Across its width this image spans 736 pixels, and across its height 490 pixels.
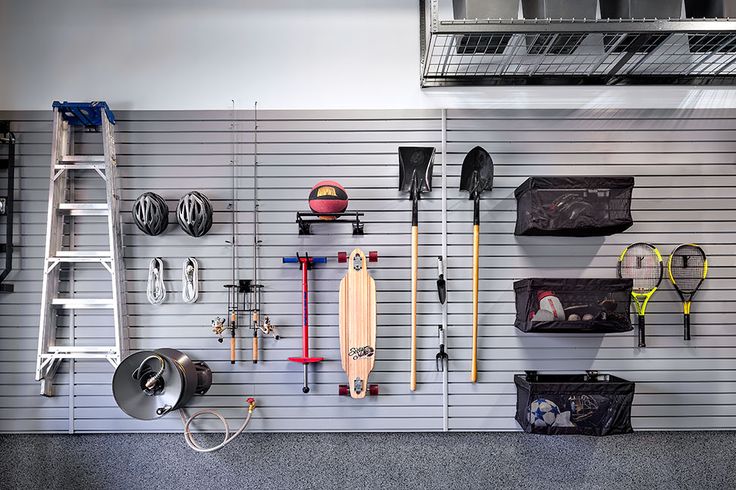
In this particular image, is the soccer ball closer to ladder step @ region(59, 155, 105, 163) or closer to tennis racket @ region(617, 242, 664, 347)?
tennis racket @ region(617, 242, 664, 347)

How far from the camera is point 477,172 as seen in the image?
123 inches

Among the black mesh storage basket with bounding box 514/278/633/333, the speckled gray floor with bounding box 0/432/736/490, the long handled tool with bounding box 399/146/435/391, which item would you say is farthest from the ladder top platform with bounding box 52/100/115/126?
the black mesh storage basket with bounding box 514/278/633/333

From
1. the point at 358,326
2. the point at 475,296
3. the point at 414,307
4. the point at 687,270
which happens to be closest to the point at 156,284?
the point at 358,326

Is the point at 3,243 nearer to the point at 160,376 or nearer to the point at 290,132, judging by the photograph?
the point at 160,376

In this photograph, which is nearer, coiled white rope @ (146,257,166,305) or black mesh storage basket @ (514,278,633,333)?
black mesh storage basket @ (514,278,633,333)

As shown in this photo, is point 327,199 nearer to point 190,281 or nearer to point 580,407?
point 190,281

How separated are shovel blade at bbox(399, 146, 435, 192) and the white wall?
0.35 m

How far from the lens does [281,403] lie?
10.5 ft

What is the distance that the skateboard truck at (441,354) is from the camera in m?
3.14

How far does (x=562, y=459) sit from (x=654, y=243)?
153 centimetres

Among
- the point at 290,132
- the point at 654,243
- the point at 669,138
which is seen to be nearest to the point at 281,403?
the point at 290,132

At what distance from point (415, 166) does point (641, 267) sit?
1.60 m

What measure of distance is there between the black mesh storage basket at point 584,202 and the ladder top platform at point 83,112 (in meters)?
2.69

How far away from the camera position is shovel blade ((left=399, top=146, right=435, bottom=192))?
3189mm
